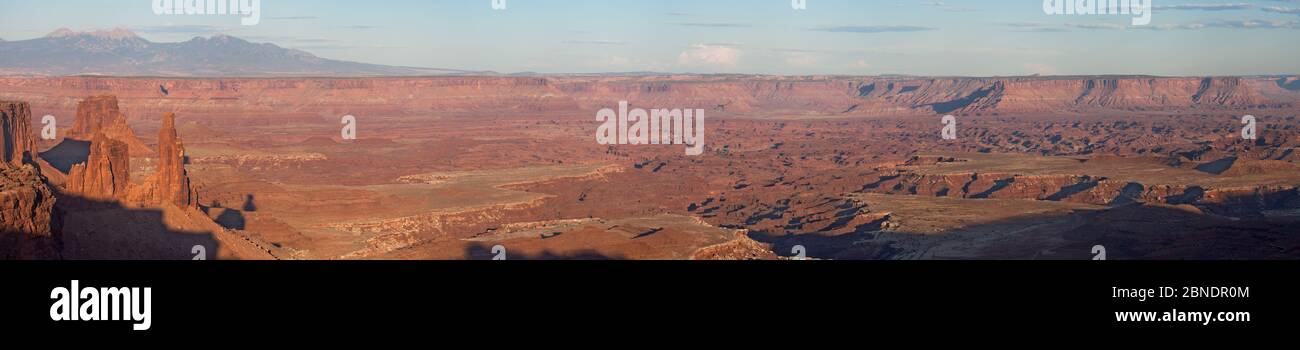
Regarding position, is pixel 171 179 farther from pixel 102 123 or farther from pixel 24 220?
pixel 102 123

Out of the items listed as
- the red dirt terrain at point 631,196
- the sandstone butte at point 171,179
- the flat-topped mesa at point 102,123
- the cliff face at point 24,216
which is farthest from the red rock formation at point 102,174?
the flat-topped mesa at point 102,123

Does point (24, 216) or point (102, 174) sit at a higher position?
point (102, 174)

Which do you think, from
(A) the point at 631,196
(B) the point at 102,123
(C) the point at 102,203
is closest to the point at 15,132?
(B) the point at 102,123
